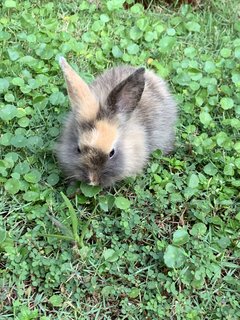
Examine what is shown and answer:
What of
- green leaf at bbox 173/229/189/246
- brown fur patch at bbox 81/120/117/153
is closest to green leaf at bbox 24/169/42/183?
brown fur patch at bbox 81/120/117/153

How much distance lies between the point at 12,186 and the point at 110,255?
795 mm

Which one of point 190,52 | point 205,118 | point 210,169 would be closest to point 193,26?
point 190,52

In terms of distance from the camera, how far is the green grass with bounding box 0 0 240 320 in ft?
11.7

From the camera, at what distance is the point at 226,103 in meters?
4.56

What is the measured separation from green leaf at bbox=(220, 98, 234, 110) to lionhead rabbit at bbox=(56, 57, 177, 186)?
71 centimetres

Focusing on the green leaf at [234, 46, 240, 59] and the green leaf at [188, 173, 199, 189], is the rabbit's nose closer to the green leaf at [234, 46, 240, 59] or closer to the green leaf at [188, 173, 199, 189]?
the green leaf at [188, 173, 199, 189]

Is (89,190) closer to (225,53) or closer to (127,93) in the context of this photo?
(127,93)

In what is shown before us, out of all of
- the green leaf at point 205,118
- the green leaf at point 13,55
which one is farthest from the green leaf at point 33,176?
the green leaf at point 205,118

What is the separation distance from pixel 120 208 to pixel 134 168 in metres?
0.33

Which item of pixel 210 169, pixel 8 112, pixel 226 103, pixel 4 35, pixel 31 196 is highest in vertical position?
pixel 4 35

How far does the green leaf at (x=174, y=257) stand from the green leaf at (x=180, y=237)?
0.05 metres

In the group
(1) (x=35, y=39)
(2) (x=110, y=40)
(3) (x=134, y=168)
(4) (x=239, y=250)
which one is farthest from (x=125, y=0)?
(4) (x=239, y=250)

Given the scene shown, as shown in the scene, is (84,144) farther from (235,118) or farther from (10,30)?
(10,30)

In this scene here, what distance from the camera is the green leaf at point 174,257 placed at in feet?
11.8
